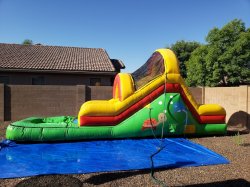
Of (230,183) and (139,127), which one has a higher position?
(139,127)

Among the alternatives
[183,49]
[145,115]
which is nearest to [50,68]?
[145,115]

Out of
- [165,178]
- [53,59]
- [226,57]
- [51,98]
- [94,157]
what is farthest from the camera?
[226,57]

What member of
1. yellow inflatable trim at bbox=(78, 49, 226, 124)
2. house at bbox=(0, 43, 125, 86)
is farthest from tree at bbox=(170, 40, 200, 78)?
yellow inflatable trim at bbox=(78, 49, 226, 124)

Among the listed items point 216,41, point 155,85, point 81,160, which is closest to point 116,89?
point 155,85

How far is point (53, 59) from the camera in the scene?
20156 mm

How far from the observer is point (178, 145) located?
24.4ft

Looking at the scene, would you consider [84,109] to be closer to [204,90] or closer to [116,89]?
[116,89]

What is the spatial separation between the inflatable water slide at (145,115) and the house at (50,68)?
9.87 metres

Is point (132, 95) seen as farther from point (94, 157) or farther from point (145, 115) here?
point (94, 157)

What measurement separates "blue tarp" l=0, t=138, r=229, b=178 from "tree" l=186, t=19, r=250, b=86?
1622 cm

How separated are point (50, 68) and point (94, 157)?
13.6 m

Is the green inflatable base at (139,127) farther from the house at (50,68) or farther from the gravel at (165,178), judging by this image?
the house at (50,68)

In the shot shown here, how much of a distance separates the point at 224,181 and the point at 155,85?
4287 millimetres

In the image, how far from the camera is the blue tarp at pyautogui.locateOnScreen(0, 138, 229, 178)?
5238 millimetres
